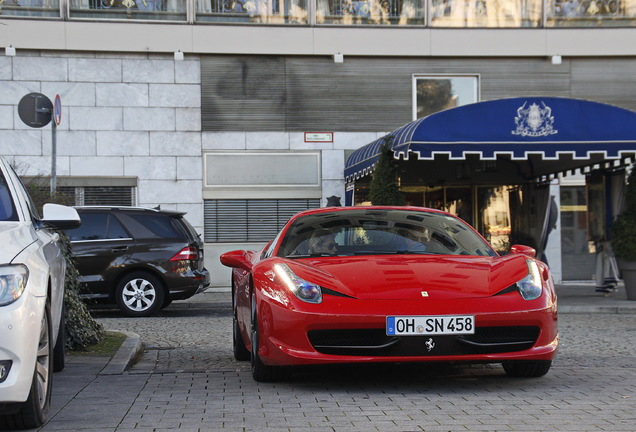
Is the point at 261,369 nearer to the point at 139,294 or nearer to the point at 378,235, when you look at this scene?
the point at 378,235

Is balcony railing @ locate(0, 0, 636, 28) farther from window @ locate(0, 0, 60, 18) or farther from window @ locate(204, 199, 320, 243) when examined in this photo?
window @ locate(204, 199, 320, 243)

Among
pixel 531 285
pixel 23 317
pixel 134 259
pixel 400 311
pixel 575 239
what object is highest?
pixel 23 317

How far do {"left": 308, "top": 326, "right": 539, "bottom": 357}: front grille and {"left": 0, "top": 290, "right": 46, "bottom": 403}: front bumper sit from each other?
2105 millimetres

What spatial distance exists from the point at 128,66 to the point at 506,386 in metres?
17.2

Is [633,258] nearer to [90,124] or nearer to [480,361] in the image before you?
[480,361]

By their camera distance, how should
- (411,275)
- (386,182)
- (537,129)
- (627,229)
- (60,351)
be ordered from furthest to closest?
(386,182), (627,229), (537,129), (60,351), (411,275)

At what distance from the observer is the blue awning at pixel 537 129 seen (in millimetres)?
15625

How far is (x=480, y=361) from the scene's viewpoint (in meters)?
6.47

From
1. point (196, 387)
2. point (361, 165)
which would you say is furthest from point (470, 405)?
point (361, 165)

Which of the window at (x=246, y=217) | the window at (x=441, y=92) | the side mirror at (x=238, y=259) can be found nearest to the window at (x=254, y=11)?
the window at (x=441, y=92)

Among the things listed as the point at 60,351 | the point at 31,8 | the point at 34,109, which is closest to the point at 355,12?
the point at 31,8

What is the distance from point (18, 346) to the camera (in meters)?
4.70

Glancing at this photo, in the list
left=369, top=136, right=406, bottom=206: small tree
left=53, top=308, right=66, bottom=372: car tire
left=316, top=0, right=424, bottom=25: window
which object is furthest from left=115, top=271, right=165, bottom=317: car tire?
left=316, top=0, right=424, bottom=25: window

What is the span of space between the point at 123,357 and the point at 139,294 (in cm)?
672
